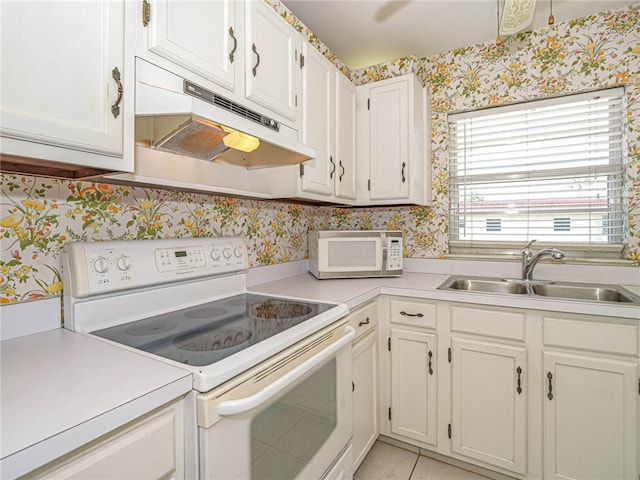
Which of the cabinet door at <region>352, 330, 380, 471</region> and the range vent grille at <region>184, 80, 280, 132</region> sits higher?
the range vent grille at <region>184, 80, 280, 132</region>

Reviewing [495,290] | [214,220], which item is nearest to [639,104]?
[495,290]

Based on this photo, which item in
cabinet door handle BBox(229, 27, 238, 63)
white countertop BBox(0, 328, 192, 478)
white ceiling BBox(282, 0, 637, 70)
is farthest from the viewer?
white ceiling BBox(282, 0, 637, 70)

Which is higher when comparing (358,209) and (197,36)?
(197,36)

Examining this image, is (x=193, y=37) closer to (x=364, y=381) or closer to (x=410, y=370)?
(x=364, y=381)

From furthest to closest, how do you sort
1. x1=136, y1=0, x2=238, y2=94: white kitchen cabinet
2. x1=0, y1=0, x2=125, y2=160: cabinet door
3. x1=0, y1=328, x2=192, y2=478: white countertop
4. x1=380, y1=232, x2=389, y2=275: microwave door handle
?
1. x1=380, y1=232, x2=389, y2=275: microwave door handle
2. x1=136, y1=0, x2=238, y2=94: white kitchen cabinet
3. x1=0, y1=0, x2=125, y2=160: cabinet door
4. x1=0, y1=328, x2=192, y2=478: white countertop

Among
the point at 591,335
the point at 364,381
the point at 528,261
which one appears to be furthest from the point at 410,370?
the point at 528,261

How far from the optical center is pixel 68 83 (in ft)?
2.57

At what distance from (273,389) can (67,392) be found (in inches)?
17.2

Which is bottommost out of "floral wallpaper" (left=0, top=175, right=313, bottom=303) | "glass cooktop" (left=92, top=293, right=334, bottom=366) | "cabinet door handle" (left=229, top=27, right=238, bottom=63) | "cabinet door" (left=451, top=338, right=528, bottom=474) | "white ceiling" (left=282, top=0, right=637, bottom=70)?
"cabinet door" (left=451, top=338, right=528, bottom=474)

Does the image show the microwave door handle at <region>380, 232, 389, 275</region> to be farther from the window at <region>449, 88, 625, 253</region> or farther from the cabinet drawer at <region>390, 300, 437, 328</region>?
the window at <region>449, 88, 625, 253</region>

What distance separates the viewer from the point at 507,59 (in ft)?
6.98

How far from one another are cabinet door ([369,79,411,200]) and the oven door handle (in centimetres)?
123

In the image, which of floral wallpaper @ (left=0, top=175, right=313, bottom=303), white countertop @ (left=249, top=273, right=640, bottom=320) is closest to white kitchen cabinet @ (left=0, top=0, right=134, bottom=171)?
floral wallpaper @ (left=0, top=175, right=313, bottom=303)

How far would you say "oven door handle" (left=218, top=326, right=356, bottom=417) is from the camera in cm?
76
